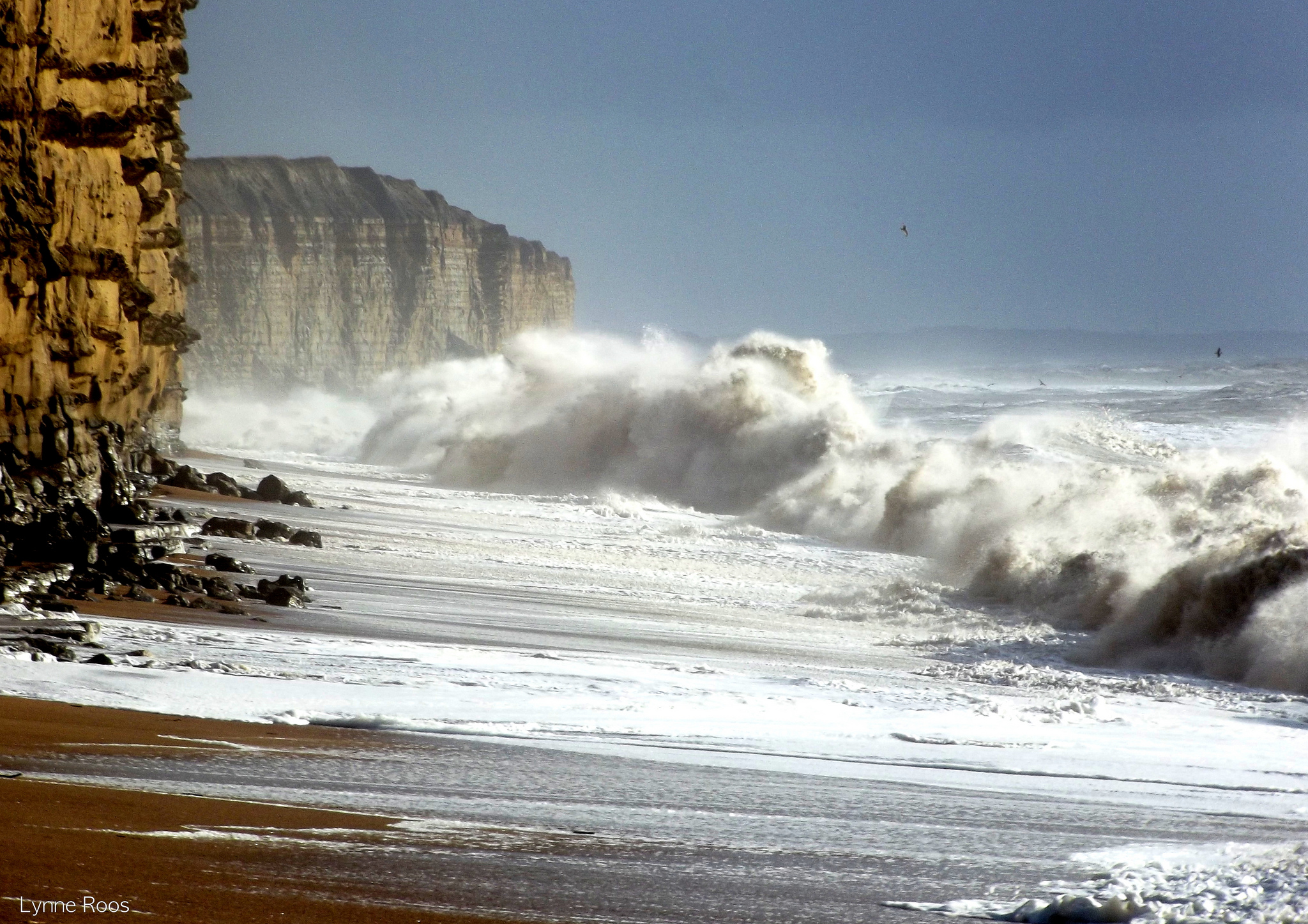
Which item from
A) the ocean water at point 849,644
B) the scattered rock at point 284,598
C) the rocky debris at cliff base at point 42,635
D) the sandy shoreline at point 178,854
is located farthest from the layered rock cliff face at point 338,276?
the sandy shoreline at point 178,854

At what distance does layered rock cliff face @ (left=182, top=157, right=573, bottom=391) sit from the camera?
78.6 m

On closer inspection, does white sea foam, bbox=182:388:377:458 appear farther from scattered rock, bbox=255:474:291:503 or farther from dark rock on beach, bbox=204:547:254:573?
dark rock on beach, bbox=204:547:254:573

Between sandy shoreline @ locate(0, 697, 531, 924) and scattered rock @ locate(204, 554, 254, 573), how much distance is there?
20.5 ft

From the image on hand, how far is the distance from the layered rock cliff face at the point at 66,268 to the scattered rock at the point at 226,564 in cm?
96

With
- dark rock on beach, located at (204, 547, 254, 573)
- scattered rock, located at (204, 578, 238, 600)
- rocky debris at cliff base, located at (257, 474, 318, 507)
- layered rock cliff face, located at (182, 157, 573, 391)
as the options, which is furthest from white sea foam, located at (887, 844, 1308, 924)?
layered rock cliff face, located at (182, 157, 573, 391)

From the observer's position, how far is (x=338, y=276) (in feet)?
291

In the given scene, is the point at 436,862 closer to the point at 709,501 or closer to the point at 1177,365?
the point at 709,501

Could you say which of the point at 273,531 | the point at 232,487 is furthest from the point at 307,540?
the point at 232,487

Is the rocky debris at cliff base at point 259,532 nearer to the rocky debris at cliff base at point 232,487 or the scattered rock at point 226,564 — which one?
the scattered rock at point 226,564

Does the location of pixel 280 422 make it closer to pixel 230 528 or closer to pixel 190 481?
pixel 190 481

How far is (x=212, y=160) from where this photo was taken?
89750 mm

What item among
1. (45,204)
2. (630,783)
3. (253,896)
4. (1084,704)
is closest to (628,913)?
(253,896)

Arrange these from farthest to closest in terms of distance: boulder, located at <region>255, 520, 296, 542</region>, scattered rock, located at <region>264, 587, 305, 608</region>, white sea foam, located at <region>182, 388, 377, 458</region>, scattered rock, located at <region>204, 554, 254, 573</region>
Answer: white sea foam, located at <region>182, 388, 377, 458</region>
boulder, located at <region>255, 520, 296, 542</region>
scattered rock, located at <region>204, 554, 254, 573</region>
scattered rock, located at <region>264, 587, 305, 608</region>

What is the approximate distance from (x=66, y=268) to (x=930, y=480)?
→ 1533 cm
